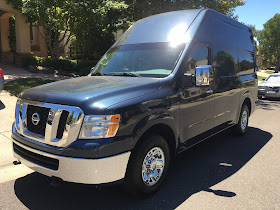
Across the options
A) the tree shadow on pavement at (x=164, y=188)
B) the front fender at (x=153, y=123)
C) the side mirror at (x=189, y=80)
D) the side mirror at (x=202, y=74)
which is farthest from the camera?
the side mirror at (x=189, y=80)

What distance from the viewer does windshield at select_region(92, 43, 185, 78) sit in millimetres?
3551

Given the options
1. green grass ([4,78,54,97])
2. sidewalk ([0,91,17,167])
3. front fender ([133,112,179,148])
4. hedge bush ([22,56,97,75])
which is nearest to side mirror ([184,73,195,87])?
Result: front fender ([133,112,179,148])

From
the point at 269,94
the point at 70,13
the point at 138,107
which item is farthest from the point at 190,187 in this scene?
the point at 70,13

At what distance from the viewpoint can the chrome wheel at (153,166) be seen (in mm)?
3018

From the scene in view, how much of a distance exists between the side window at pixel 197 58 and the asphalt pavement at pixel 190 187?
1646mm

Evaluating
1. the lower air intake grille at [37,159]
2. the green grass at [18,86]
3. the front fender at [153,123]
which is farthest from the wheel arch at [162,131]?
the green grass at [18,86]

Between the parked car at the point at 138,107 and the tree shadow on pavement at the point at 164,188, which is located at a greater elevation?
the parked car at the point at 138,107

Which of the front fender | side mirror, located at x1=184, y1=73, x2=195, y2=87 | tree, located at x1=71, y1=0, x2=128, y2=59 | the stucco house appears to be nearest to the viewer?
the front fender

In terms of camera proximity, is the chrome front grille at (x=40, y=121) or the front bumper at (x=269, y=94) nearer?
the chrome front grille at (x=40, y=121)

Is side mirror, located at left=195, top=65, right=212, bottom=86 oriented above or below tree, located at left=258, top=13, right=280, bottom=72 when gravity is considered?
below

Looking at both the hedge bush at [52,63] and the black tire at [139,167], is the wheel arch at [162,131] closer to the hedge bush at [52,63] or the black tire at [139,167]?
the black tire at [139,167]

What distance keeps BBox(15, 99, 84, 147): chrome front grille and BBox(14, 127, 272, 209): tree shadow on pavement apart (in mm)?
538

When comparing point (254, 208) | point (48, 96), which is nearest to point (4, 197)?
point (48, 96)

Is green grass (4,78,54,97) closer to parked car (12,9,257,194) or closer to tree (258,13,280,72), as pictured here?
parked car (12,9,257,194)
